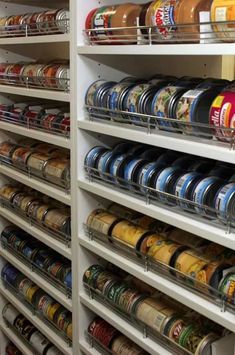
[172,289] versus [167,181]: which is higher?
[167,181]

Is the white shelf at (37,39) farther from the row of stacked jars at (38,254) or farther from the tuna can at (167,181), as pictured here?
the row of stacked jars at (38,254)

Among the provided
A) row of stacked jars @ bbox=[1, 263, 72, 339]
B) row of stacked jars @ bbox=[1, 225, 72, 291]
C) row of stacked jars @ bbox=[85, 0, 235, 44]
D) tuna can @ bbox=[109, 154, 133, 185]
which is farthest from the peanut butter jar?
row of stacked jars @ bbox=[1, 263, 72, 339]

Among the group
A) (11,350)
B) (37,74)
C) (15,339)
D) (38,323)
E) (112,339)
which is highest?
(37,74)

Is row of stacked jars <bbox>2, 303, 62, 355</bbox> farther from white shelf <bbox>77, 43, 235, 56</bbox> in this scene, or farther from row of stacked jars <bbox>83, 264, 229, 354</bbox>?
white shelf <bbox>77, 43, 235, 56</bbox>

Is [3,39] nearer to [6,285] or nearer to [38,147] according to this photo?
[38,147]

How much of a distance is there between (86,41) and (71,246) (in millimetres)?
709

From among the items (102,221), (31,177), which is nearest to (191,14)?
(102,221)

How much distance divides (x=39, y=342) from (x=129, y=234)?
0.91m

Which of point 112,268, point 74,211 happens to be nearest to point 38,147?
point 74,211

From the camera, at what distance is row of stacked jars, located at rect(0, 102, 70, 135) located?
183cm

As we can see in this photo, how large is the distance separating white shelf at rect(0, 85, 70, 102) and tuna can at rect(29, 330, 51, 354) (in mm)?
1043

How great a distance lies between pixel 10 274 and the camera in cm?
234

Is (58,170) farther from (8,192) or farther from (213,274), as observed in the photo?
(213,274)

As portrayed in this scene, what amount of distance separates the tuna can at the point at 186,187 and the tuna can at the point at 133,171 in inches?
7.1
